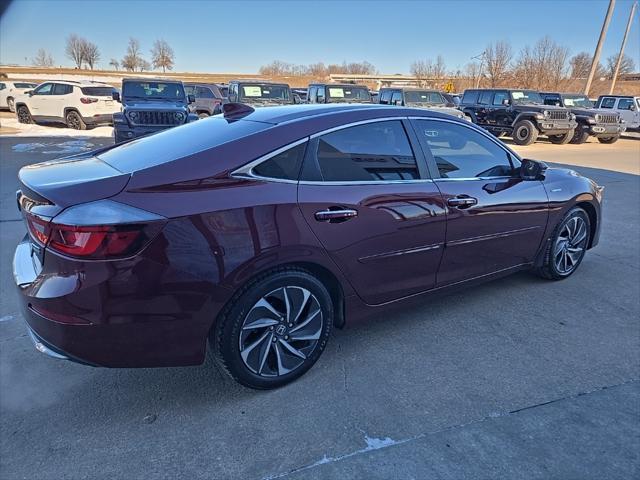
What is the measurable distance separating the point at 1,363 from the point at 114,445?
125 centimetres

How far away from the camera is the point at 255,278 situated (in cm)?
246

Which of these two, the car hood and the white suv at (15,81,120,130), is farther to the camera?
the white suv at (15,81,120,130)

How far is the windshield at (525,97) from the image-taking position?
18047mm

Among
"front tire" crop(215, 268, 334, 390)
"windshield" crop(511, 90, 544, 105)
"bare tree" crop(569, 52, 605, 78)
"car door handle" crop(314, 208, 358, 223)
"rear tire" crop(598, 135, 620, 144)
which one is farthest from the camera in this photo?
"bare tree" crop(569, 52, 605, 78)

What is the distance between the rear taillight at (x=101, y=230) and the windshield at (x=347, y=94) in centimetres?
1480

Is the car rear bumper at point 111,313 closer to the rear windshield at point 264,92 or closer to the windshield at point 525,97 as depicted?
the rear windshield at point 264,92

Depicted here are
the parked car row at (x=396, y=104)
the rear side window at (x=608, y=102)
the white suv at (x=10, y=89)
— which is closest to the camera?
A: the parked car row at (x=396, y=104)

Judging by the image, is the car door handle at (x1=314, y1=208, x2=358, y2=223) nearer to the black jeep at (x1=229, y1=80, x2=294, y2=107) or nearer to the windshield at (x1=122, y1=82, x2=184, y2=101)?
the windshield at (x1=122, y1=82, x2=184, y2=101)

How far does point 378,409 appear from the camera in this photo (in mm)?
2553

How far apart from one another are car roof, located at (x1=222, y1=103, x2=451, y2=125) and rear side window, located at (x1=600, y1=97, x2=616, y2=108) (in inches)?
904

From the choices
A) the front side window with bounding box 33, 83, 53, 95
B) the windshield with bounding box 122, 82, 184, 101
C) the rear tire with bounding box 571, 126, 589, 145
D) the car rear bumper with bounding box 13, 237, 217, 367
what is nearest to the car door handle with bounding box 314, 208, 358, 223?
the car rear bumper with bounding box 13, 237, 217, 367

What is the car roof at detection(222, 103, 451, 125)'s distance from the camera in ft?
9.54

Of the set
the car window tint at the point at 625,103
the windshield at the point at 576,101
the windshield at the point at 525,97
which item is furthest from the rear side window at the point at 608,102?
the windshield at the point at 525,97

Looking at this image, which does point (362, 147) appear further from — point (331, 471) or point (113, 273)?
point (331, 471)
